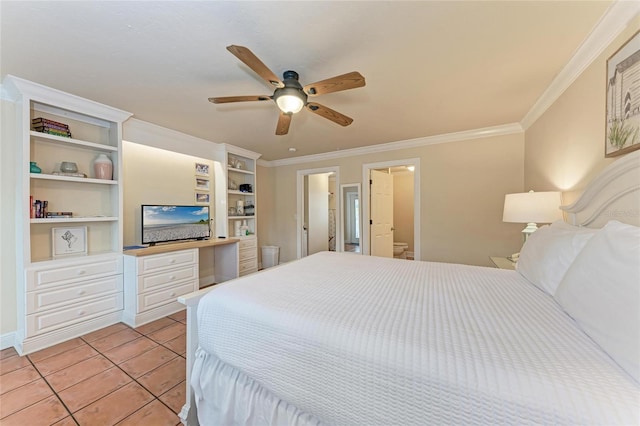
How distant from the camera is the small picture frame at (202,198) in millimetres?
3693

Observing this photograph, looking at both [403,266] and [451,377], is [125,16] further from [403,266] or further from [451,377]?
[403,266]

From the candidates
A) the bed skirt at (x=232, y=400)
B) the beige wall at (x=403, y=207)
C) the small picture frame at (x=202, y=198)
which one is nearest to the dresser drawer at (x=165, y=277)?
the small picture frame at (x=202, y=198)

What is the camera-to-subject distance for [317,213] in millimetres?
5535

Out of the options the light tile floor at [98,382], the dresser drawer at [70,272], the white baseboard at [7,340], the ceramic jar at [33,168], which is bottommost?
the light tile floor at [98,382]

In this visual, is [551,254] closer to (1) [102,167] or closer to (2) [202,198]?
(1) [102,167]

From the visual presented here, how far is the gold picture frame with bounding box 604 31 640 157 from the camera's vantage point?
1.23 m

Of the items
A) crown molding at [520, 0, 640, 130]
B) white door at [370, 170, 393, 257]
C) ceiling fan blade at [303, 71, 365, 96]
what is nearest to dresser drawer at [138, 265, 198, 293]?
ceiling fan blade at [303, 71, 365, 96]

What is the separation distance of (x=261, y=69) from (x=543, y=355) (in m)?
1.86

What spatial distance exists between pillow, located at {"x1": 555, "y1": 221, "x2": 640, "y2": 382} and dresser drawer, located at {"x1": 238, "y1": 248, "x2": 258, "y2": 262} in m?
3.83

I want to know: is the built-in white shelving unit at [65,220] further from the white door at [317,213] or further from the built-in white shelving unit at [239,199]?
the white door at [317,213]

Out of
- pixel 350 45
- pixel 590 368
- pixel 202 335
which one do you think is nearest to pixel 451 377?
pixel 590 368

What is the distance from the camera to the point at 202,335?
1.28m

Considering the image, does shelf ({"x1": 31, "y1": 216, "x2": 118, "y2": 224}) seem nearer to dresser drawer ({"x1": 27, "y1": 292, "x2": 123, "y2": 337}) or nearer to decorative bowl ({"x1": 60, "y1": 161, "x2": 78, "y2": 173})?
decorative bowl ({"x1": 60, "y1": 161, "x2": 78, "y2": 173})

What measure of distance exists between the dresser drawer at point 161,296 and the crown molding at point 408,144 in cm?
278
